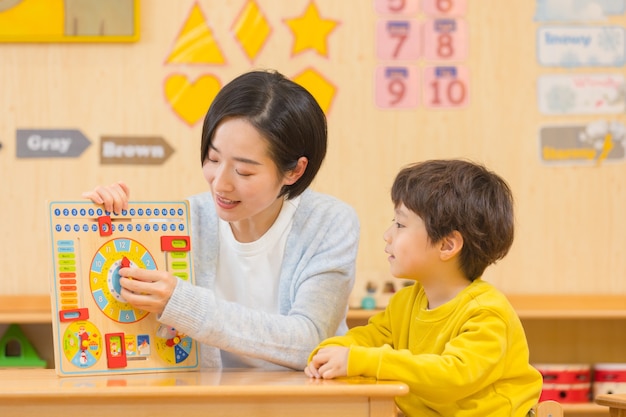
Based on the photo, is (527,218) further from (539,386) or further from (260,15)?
(539,386)

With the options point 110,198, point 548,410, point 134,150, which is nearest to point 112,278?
point 110,198

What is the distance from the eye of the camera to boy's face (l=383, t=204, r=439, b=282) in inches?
63.2

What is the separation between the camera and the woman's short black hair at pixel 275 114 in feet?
5.48

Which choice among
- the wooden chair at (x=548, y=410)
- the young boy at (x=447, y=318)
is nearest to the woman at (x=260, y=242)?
the young boy at (x=447, y=318)

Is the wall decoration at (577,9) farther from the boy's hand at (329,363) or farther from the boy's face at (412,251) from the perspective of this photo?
the boy's hand at (329,363)

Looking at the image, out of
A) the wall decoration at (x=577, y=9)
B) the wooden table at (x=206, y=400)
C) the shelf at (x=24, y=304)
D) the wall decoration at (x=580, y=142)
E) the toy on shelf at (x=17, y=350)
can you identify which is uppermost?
the wall decoration at (x=577, y=9)

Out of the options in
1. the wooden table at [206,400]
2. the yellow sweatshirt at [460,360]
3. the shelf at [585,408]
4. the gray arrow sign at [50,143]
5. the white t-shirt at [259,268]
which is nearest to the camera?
the wooden table at [206,400]

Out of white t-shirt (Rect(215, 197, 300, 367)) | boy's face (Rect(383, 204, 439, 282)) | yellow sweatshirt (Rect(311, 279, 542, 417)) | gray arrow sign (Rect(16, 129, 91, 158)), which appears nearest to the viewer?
yellow sweatshirt (Rect(311, 279, 542, 417))

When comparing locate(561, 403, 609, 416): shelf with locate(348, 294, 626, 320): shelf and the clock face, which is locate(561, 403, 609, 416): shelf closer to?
locate(348, 294, 626, 320): shelf

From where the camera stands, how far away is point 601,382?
335 cm

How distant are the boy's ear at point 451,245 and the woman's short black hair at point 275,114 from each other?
1.17 feet

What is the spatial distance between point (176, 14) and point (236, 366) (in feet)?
6.52

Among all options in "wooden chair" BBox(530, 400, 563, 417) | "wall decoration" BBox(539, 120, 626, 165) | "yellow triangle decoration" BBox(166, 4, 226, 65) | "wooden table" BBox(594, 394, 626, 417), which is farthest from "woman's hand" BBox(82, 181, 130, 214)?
"wall decoration" BBox(539, 120, 626, 165)

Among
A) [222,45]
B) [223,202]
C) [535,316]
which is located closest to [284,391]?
[223,202]
